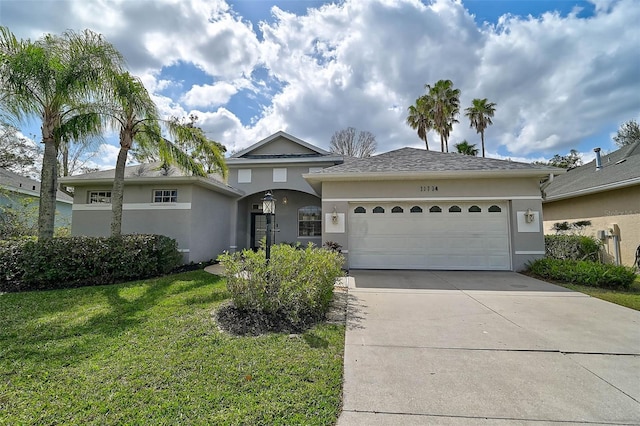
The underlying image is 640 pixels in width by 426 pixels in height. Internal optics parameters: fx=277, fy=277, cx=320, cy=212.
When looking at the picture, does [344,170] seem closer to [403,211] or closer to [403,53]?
[403,211]

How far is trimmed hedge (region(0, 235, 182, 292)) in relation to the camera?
23.1 feet

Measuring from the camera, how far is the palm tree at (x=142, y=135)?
778 centimetres

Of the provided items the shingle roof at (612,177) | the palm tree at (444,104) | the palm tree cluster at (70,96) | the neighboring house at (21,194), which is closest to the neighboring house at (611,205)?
the shingle roof at (612,177)

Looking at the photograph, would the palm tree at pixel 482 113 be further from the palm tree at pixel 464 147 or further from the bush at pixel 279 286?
the bush at pixel 279 286

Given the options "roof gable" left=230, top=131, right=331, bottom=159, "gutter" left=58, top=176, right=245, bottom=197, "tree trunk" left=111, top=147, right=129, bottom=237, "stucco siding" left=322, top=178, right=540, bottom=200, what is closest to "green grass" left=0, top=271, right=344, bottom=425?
"tree trunk" left=111, top=147, right=129, bottom=237

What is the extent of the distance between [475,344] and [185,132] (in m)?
9.93

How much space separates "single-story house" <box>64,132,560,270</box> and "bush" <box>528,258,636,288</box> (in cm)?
81

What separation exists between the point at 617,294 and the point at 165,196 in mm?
13796

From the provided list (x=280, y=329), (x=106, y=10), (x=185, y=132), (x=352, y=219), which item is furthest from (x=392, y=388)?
(x=106, y=10)

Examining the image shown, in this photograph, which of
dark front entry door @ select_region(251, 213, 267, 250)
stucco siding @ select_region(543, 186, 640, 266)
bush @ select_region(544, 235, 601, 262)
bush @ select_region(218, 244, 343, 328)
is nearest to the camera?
bush @ select_region(218, 244, 343, 328)

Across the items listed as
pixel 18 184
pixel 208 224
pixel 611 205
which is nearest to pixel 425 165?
pixel 611 205

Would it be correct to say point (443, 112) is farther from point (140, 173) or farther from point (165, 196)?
point (140, 173)

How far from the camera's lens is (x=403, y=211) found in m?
9.73

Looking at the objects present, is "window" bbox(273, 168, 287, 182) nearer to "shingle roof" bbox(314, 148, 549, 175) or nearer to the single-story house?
the single-story house
